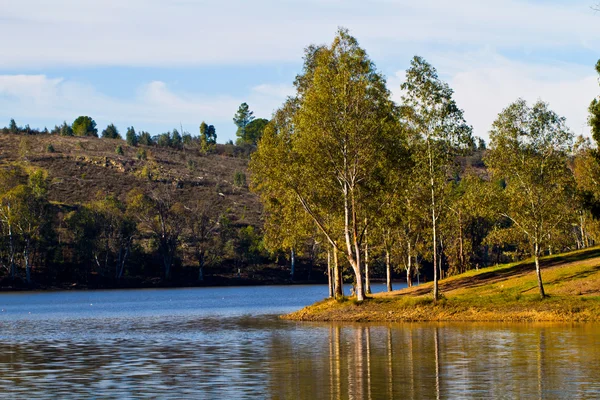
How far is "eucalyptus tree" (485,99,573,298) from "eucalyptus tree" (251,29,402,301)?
29.5 ft

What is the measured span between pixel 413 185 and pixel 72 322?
109 feet

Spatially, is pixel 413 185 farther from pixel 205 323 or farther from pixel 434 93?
pixel 205 323

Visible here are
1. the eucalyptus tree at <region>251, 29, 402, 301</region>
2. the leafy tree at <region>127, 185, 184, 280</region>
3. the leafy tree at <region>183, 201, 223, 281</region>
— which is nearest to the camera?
the eucalyptus tree at <region>251, 29, 402, 301</region>

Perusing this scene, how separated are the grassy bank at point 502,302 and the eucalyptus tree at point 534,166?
3133 mm

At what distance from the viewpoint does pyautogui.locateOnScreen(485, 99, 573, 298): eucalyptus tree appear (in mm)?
64438

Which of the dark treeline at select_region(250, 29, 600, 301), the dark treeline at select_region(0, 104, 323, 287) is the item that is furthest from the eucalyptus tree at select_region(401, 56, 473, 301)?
the dark treeline at select_region(0, 104, 323, 287)

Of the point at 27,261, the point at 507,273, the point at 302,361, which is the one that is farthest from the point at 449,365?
the point at 27,261

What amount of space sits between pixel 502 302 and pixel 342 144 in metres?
17.7

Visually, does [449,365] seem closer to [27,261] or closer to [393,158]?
[393,158]

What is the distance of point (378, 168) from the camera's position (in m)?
72.2

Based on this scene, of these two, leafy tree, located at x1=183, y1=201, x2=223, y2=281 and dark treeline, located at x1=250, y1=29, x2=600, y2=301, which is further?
leafy tree, located at x1=183, y1=201, x2=223, y2=281

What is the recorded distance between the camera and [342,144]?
A: 228 ft

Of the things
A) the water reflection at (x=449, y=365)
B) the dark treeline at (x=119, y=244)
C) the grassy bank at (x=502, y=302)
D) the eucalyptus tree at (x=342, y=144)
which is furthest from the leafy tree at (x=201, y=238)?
the water reflection at (x=449, y=365)

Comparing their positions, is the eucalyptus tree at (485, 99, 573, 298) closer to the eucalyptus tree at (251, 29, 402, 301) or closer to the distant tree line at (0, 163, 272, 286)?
the eucalyptus tree at (251, 29, 402, 301)
